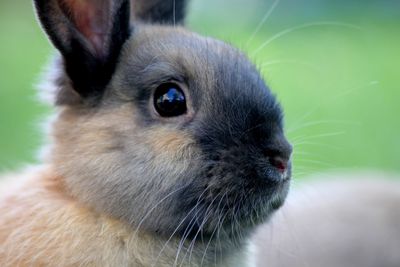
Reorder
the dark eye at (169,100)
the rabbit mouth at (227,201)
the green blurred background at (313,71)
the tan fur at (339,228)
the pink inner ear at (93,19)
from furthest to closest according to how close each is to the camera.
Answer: the green blurred background at (313,71) < the tan fur at (339,228) < the pink inner ear at (93,19) < the dark eye at (169,100) < the rabbit mouth at (227,201)

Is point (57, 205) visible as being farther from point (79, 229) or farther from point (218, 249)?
point (218, 249)

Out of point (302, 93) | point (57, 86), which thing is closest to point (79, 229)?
point (57, 86)

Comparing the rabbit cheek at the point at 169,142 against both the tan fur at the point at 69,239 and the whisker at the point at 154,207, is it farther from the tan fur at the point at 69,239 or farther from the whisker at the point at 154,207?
the tan fur at the point at 69,239

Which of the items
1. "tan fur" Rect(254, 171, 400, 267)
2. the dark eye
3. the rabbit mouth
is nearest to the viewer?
the rabbit mouth

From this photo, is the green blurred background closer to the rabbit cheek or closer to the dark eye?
the dark eye

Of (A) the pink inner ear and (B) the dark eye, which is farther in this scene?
(A) the pink inner ear

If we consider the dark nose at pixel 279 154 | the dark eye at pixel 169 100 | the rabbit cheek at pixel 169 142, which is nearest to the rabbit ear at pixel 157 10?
the dark eye at pixel 169 100

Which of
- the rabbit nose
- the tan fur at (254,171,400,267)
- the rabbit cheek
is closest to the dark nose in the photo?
the rabbit nose

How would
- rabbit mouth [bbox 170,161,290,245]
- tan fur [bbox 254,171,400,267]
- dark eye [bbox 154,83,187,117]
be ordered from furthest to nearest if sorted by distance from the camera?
1. tan fur [bbox 254,171,400,267]
2. dark eye [bbox 154,83,187,117]
3. rabbit mouth [bbox 170,161,290,245]

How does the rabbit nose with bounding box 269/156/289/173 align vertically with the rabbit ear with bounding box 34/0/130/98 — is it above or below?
below
